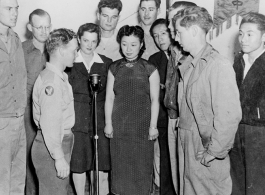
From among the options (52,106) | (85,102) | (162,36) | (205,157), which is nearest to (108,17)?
(162,36)

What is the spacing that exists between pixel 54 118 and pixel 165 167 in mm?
1377

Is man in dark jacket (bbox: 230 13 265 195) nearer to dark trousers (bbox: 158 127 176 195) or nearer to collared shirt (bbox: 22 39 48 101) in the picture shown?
dark trousers (bbox: 158 127 176 195)

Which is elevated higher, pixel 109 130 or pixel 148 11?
pixel 148 11

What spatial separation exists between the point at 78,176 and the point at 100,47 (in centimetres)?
131

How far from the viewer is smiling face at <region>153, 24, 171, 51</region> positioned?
321cm

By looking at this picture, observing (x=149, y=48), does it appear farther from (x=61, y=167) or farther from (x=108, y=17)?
(x=61, y=167)

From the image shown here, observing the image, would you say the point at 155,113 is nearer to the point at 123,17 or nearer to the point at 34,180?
the point at 34,180

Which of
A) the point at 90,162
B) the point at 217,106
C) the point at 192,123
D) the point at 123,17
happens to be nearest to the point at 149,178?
the point at 90,162

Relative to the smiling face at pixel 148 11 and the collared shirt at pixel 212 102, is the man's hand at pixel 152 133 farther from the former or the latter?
the smiling face at pixel 148 11

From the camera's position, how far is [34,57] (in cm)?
336

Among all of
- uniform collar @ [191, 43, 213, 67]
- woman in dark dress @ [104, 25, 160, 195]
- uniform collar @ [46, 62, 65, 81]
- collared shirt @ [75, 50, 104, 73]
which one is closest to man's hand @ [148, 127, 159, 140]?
woman in dark dress @ [104, 25, 160, 195]

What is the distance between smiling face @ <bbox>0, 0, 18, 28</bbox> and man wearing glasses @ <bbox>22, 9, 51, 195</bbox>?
0.67 meters

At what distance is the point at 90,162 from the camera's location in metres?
3.12

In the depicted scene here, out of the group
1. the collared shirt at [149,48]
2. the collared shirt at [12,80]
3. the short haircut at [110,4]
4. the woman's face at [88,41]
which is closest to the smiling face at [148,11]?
the collared shirt at [149,48]
